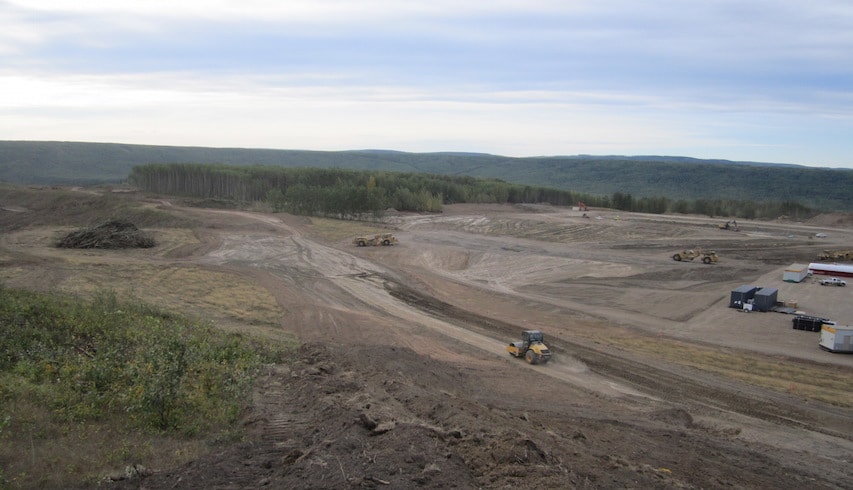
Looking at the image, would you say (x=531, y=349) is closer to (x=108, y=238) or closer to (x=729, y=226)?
(x=108, y=238)

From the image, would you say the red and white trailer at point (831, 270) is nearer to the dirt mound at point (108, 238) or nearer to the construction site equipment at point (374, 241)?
the construction site equipment at point (374, 241)

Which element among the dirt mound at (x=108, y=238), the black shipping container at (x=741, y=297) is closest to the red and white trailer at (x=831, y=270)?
the black shipping container at (x=741, y=297)

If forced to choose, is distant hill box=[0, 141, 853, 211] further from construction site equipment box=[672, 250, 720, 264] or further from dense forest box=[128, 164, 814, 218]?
construction site equipment box=[672, 250, 720, 264]

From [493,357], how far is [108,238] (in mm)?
35719

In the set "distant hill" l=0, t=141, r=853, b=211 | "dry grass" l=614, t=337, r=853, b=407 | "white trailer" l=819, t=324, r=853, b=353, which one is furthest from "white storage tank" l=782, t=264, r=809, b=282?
"distant hill" l=0, t=141, r=853, b=211

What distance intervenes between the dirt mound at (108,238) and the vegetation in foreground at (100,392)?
30.4 metres

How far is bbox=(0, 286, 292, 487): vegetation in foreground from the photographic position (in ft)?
30.7

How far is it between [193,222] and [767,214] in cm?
7959

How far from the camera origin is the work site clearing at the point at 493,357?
33.3 ft

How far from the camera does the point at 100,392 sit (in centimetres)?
1181

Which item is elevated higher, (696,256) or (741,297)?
(696,256)

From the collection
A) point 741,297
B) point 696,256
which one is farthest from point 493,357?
point 696,256

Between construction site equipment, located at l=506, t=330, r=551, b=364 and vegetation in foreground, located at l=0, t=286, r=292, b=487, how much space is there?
1051 centimetres

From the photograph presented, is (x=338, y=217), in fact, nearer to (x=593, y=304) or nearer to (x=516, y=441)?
(x=593, y=304)
